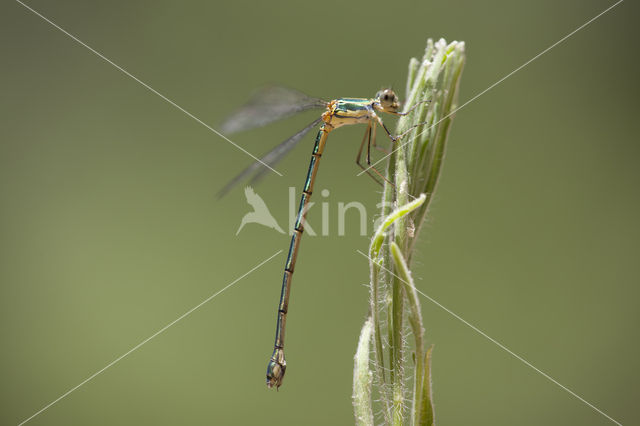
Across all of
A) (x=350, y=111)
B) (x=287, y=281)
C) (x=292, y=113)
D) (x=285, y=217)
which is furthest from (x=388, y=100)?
(x=285, y=217)

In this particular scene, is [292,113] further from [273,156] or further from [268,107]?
[273,156]

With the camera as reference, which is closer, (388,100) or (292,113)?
(388,100)

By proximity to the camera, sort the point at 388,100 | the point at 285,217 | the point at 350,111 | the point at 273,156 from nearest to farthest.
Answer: the point at 388,100 < the point at 350,111 < the point at 273,156 < the point at 285,217

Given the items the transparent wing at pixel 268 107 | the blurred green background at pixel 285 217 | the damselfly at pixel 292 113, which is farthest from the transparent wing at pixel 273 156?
the blurred green background at pixel 285 217

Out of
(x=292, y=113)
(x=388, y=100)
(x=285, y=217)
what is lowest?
(x=388, y=100)

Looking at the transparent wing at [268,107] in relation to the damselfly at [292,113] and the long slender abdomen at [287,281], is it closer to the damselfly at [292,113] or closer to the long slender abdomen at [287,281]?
the damselfly at [292,113]

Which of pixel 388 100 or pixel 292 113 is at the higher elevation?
pixel 292 113

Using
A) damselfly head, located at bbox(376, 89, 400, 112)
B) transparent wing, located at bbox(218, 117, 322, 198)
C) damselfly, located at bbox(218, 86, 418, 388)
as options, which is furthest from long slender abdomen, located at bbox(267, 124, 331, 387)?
damselfly head, located at bbox(376, 89, 400, 112)
